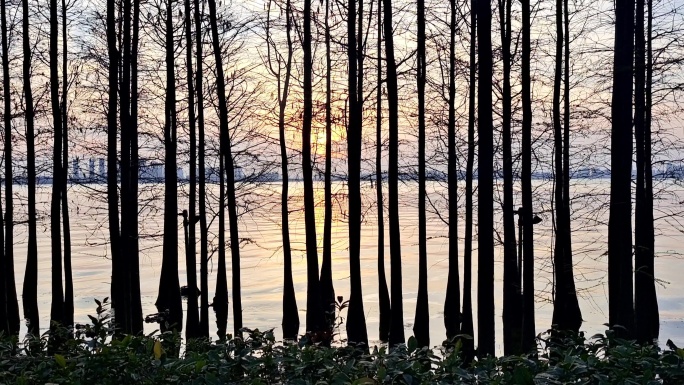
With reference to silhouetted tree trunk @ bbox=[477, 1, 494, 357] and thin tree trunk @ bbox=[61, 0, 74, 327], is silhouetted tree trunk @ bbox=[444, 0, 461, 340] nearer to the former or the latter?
silhouetted tree trunk @ bbox=[477, 1, 494, 357]

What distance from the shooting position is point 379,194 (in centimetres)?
1619

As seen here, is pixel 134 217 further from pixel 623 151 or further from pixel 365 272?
pixel 365 272

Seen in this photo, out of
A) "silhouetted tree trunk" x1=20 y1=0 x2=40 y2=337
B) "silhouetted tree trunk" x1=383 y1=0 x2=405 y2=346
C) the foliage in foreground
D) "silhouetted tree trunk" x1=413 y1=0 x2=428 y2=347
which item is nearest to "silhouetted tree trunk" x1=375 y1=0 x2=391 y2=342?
"silhouetted tree trunk" x1=413 y1=0 x2=428 y2=347

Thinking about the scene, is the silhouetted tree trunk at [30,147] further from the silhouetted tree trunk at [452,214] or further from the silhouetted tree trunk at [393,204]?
the silhouetted tree trunk at [452,214]

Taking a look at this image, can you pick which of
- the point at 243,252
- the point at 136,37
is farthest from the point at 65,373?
the point at 243,252

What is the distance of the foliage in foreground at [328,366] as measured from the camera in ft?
10.2

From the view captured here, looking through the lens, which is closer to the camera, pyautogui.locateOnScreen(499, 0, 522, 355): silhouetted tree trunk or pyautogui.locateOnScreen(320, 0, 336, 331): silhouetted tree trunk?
pyautogui.locateOnScreen(499, 0, 522, 355): silhouetted tree trunk

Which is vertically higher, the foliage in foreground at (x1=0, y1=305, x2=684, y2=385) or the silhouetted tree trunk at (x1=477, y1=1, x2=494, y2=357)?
the silhouetted tree trunk at (x1=477, y1=1, x2=494, y2=357)

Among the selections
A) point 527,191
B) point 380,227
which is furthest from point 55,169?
point 527,191

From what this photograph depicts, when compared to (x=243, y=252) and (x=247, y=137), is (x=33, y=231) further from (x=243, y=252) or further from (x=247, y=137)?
(x=243, y=252)

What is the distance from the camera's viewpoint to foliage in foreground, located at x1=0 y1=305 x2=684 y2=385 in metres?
3.10

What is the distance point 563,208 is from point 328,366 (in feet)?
39.8

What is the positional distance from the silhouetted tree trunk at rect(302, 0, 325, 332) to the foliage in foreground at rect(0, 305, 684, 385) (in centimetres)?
1009

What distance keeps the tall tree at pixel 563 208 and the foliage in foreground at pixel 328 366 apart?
10365 millimetres
